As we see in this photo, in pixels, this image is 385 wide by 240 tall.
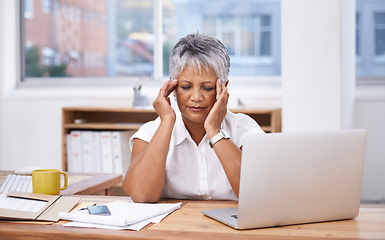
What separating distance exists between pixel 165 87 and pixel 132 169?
1.04 ft

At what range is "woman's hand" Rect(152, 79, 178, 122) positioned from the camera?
5.77 ft

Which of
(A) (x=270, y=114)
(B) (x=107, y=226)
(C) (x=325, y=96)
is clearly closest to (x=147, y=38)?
(A) (x=270, y=114)

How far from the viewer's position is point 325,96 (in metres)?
3.24

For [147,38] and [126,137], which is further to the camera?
[147,38]

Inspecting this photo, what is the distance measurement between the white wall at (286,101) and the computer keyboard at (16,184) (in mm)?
1881

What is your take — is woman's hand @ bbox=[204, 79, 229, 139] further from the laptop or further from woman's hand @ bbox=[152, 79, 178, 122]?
the laptop

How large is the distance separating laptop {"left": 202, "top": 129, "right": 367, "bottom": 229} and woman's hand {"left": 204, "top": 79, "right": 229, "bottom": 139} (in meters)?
0.39

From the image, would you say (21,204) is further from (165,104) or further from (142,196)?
(165,104)

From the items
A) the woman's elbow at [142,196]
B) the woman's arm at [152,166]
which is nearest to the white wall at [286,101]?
the woman's arm at [152,166]

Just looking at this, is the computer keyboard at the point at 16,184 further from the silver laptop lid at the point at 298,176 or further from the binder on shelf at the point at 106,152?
→ the binder on shelf at the point at 106,152

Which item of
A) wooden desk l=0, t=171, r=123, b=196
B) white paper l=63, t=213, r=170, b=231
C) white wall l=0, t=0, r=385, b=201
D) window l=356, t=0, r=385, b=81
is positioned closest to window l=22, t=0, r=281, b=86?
white wall l=0, t=0, r=385, b=201

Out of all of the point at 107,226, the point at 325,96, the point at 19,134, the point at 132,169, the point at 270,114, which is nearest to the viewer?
the point at 107,226

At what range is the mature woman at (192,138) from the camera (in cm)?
167

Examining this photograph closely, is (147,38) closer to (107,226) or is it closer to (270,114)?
(270,114)
